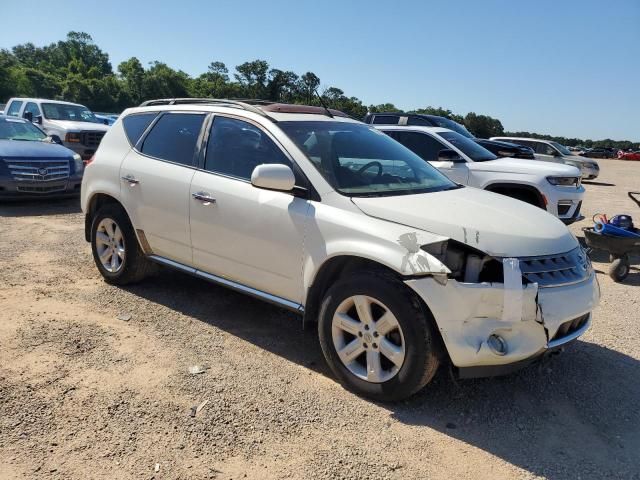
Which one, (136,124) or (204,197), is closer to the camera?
(204,197)

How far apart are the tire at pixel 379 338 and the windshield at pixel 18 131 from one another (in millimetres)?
9058

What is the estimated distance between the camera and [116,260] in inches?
200

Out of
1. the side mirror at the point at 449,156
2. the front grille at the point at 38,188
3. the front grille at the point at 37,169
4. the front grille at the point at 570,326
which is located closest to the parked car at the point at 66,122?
the front grille at the point at 37,169

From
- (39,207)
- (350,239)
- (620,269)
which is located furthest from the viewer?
(39,207)

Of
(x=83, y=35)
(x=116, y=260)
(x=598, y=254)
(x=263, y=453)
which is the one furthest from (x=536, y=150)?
(x=83, y=35)

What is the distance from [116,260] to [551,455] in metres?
4.09

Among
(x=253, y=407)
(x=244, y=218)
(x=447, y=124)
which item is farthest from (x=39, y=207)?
(x=447, y=124)

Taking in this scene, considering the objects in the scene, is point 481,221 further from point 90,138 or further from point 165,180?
point 90,138

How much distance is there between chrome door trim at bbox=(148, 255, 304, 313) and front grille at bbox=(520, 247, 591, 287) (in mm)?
1503

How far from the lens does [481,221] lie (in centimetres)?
316

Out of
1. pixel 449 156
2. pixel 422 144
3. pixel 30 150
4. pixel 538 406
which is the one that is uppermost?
pixel 422 144

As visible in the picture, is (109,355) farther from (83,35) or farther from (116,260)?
(83,35)

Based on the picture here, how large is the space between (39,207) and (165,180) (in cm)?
610

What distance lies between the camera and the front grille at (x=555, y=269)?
2.96 m
